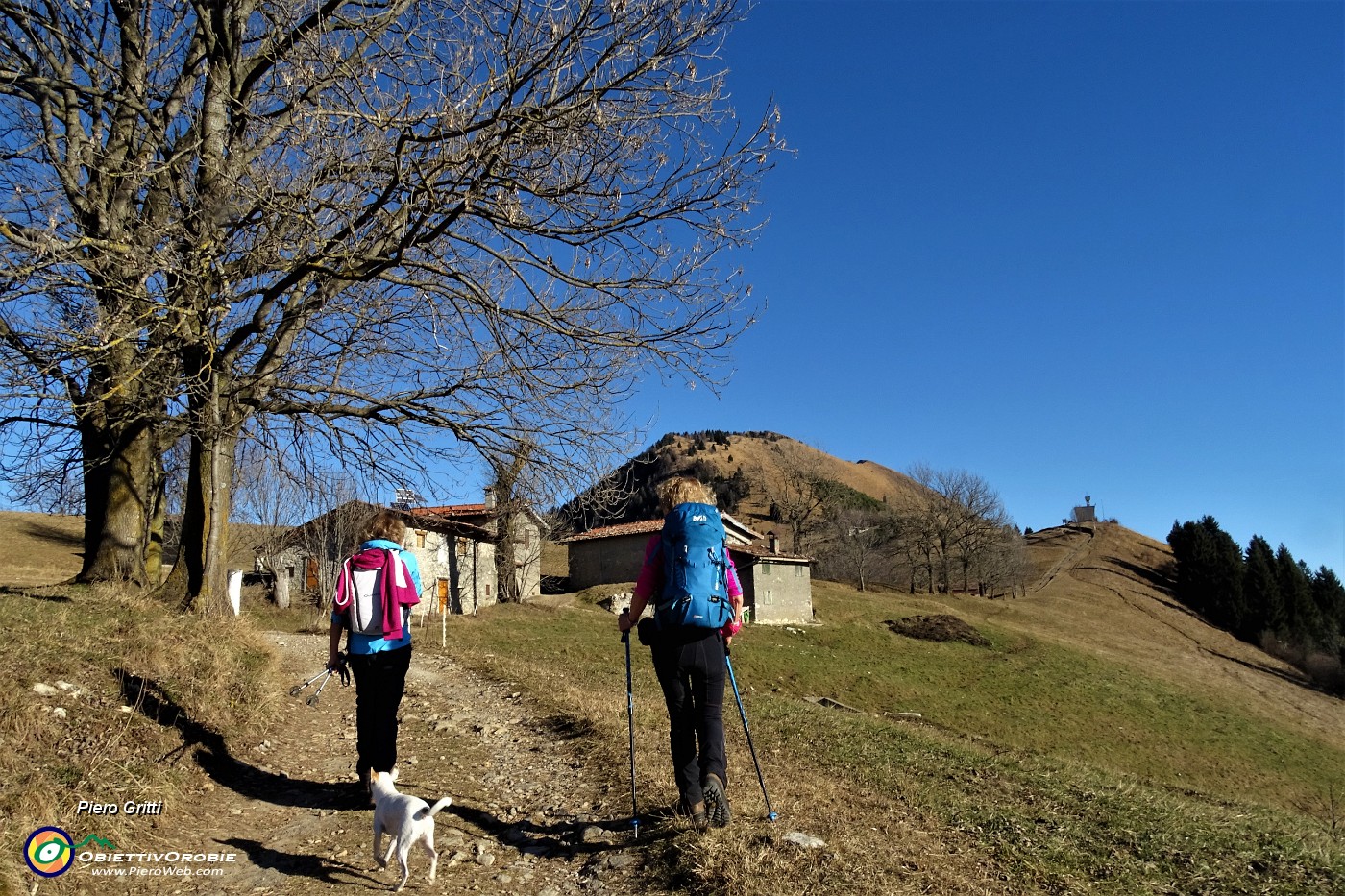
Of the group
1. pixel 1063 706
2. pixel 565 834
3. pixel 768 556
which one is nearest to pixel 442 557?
pixel 768 556

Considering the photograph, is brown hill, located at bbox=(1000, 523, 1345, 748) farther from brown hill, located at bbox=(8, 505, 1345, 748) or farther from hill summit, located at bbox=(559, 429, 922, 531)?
hill summit, located at bbox=(559, 429, 922, 531)

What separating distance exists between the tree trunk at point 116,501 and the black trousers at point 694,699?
29.4 feet

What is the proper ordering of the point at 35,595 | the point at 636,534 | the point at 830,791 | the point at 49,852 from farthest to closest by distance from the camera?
the point at 636,534 < the point at 35,595 < the point at 830,791 < the point at 49,852

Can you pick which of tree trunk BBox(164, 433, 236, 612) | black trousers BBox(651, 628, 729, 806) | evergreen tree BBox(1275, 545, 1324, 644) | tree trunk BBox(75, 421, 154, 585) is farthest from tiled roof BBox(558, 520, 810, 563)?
evergreen tree BBox(1275, 545, 1324, 644)

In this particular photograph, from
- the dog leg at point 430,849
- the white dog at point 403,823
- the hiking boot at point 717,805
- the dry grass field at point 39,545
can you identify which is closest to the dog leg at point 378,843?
the white dog at point 403,823

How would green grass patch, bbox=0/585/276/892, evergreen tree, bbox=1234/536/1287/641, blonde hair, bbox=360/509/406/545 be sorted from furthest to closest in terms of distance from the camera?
evergreen tree, bbox=1234/536/1287/641 < blonde hair, bbox=360/509/406/545 < green grass patch, bbox=0/585/276/892

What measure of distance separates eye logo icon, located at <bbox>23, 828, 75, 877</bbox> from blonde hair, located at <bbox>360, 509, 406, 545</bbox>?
2052 mm

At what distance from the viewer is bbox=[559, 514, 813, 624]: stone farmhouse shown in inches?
1687

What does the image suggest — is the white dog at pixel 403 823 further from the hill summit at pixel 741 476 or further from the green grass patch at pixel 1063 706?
the green grass patch at pixel 1063 706

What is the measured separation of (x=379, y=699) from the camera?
4887 mm

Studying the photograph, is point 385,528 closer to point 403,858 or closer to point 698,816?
point 403,858

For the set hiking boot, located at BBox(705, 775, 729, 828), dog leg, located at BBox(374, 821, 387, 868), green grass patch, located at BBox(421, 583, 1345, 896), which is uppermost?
hiking boot, located at BBox(705, 775, 729, 828)

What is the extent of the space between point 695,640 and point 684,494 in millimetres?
807

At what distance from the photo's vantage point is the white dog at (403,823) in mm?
3734
